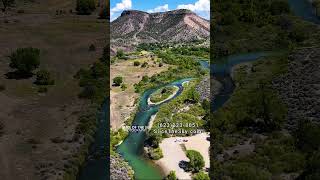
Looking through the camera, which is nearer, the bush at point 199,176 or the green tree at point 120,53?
the bush at point 199,176

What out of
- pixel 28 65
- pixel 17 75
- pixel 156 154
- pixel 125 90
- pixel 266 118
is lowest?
pixel 156 154

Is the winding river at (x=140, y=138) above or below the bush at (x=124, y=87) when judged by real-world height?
below

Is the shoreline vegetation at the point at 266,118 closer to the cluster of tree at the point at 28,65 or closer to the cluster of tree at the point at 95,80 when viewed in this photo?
the cluster of tree at the point at 95,80

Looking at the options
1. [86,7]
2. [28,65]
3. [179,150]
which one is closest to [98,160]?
[179,150]

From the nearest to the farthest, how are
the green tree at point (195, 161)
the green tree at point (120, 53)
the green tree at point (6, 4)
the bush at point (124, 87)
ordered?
1. the green tree at point (195, 161)
2. the bush at point (124, 87)
3. the green tree at point (120, 53)
4. the green tree at point (6, 4)

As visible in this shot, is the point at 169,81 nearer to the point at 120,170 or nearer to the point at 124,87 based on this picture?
the point at 124,87

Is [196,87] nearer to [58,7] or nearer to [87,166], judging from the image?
[87,166]

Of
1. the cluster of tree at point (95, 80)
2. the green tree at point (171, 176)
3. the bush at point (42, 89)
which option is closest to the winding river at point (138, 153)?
the green tree at point (171, 176)
